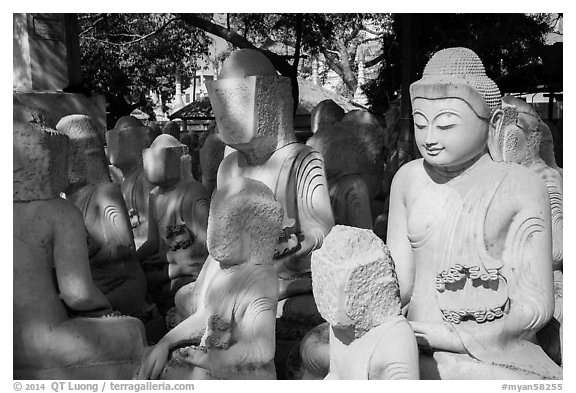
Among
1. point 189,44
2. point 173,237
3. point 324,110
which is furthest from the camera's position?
point 189,44

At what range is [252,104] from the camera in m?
4.63

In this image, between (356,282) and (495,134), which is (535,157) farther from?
(356,282)

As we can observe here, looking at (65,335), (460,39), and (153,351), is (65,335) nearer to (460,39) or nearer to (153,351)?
(153,351)

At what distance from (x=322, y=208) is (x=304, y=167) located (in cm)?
26

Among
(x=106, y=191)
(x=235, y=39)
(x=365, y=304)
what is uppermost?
(x=235, y=39)

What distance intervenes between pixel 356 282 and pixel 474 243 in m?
0.72

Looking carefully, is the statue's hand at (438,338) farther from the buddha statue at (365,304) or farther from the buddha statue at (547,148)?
the buddha statue at (547,148)

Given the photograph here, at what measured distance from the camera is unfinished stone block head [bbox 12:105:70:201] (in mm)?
3730

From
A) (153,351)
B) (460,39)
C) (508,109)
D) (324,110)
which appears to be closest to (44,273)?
(153,351)

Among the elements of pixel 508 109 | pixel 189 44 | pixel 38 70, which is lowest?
pixel 508 109

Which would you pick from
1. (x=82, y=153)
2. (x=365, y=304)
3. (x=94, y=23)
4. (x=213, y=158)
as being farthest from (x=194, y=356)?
(x=94, y=23)

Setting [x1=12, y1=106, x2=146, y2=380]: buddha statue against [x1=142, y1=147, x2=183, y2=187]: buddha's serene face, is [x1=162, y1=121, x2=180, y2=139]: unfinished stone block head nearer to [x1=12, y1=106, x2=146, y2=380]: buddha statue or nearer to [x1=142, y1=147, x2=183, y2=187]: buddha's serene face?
[x1=142, y1=147, x2=183, y2=187]: buddha's serene face

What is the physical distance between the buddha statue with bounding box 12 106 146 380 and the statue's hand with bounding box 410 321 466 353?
151cm

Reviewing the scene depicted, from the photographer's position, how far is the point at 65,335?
12.6 feet
